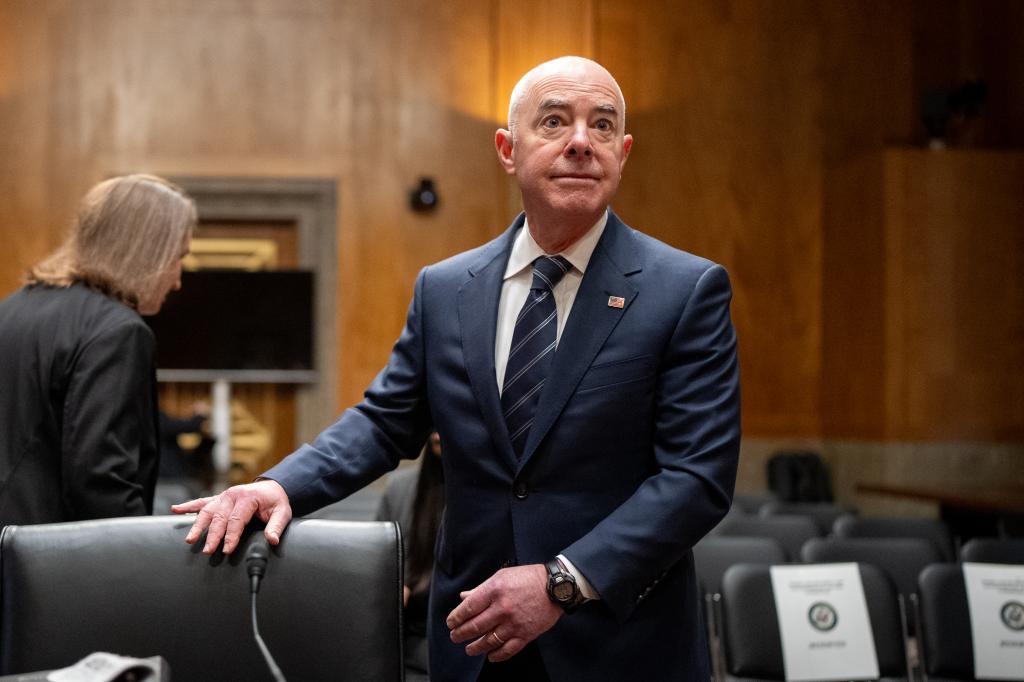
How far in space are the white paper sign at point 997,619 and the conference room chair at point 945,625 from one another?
140mm

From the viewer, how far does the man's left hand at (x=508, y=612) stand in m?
1.66

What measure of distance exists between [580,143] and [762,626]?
94.7 inches

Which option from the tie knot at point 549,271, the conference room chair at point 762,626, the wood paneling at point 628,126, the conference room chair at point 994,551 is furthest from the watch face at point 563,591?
the wood paneling at point 628,126

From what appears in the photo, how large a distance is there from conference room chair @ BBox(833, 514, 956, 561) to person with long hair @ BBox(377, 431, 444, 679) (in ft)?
7.49

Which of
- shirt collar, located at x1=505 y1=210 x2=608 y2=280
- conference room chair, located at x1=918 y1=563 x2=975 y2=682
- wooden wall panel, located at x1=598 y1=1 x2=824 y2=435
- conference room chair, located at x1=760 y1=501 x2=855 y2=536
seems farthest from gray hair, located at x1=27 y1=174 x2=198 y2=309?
wooden wall panel, located at x1=598 y1=1 x2=824 y2=435

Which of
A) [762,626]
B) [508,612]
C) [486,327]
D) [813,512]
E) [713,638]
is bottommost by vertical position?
[813,512]

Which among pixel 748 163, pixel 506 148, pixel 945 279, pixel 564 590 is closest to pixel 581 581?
pixel 564 590

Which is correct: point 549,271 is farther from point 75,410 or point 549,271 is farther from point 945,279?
point 945,279

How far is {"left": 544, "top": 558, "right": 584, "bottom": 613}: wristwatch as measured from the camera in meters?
1.68

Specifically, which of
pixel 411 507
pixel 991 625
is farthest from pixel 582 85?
pixel 991 625

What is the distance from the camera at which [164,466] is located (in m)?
7.42

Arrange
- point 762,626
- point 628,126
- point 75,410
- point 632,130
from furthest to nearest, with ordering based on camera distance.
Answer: point 632,130 → point 628,126 → point 762,626 → point 75,410

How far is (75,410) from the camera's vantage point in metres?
2.39

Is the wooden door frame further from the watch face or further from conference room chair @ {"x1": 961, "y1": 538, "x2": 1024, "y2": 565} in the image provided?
the watch face
